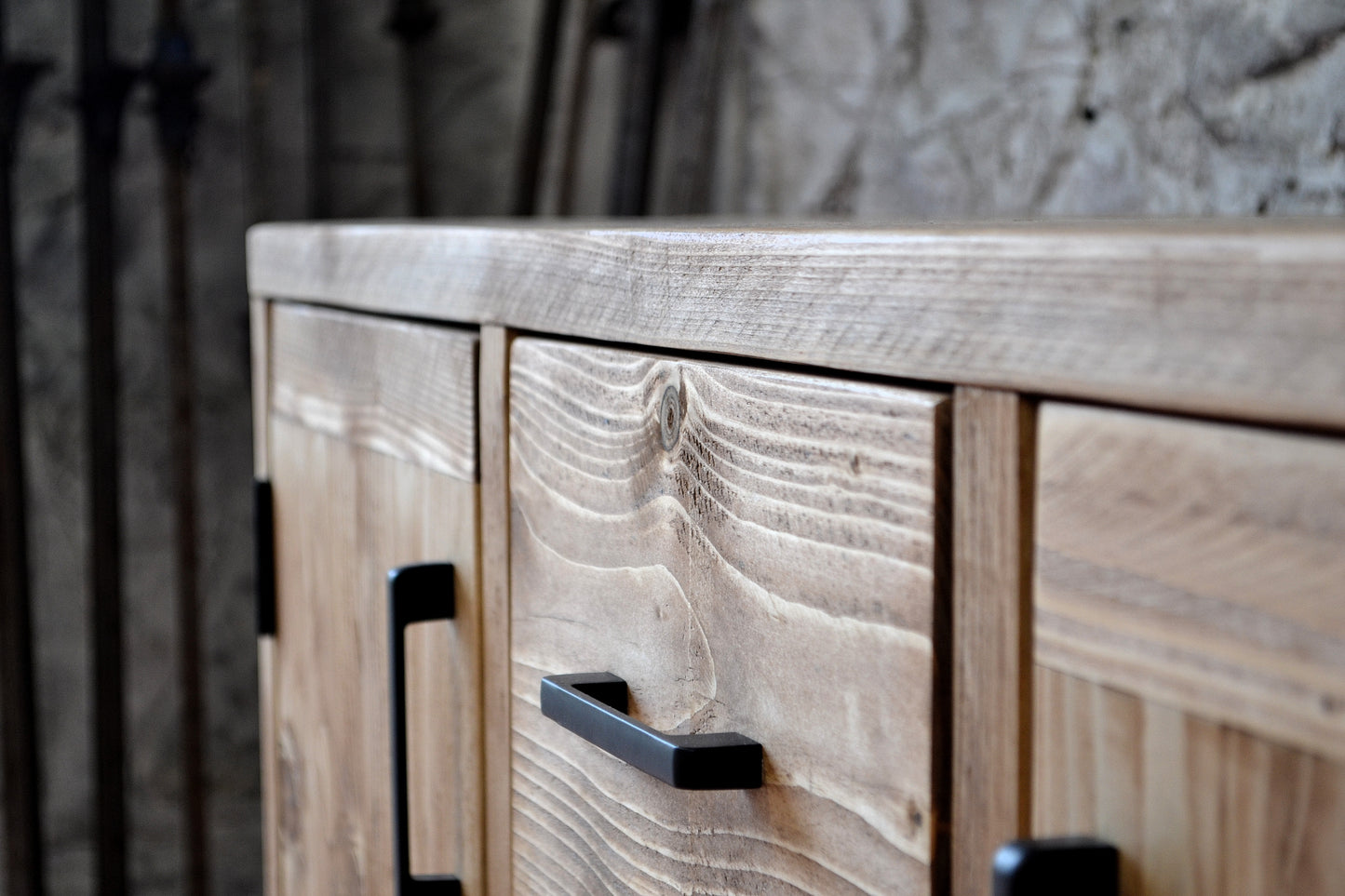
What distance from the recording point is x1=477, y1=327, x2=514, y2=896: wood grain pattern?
65 centimetres

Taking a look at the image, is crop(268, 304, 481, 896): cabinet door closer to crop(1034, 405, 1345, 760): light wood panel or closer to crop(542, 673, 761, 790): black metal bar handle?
crop(542, 673, 761, 790): black metal bar handle

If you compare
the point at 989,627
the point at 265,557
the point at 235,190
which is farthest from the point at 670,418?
the point at 235,190

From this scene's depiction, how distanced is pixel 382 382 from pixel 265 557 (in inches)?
11.1

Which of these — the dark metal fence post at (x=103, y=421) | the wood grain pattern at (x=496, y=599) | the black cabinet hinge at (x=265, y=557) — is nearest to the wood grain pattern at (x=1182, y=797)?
the wood grain pattern at (x=496, y=599)

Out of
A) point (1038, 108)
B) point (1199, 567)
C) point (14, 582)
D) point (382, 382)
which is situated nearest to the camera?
point (1199, 567)

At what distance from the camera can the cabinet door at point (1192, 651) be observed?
266 mm

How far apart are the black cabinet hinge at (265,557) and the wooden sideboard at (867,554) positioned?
265mm

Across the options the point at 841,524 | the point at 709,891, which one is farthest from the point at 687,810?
the point at 841,524

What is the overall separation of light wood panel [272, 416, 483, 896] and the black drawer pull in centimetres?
41

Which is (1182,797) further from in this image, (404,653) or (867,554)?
(404,653)

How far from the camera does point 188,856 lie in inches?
73.0

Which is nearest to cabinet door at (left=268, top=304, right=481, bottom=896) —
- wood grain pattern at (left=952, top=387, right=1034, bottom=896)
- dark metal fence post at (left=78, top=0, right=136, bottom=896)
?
wood grain pattern at (left=952, top=387, right=1034, bottom=896)

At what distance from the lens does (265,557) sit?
3.32 ft

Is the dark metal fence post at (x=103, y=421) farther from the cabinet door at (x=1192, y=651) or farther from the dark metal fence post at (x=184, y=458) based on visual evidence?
the cabinet door at (x=1192, y=651)
